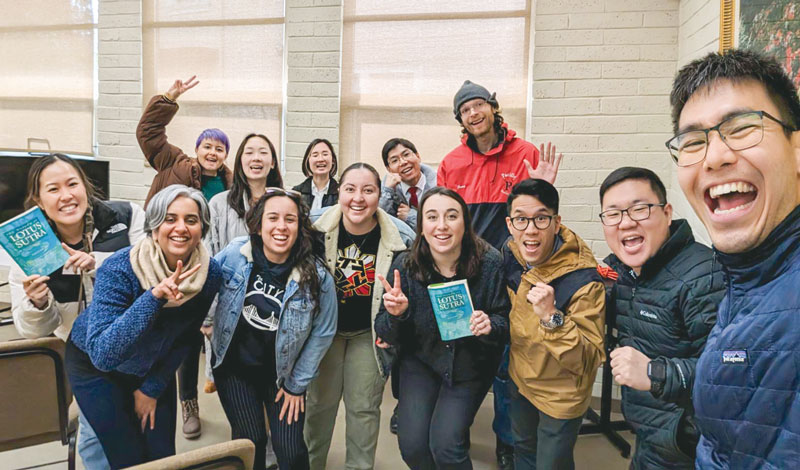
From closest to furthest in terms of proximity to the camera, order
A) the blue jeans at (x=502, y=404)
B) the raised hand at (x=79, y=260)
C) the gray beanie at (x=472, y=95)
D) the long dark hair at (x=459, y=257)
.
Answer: the raised hand at (x=79, y=260), the long dark hair at (x=459, y=257), the blue jeans at (x=502, y=404), the gray beanie at (x=472, y=95)

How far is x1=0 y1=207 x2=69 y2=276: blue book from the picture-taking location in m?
1.70

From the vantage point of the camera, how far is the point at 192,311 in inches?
69.5

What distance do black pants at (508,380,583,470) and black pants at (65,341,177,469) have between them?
4.54ft

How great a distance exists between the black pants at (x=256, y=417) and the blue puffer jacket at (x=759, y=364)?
150 centimetres

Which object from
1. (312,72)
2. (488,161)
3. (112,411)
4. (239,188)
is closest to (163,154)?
(239,188)

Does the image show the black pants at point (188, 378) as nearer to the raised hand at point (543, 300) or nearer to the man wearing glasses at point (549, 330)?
the man wearing glasses at point (549, 330)

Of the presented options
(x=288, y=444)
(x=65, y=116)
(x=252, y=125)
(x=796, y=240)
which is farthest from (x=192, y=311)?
(x=65, y=116)

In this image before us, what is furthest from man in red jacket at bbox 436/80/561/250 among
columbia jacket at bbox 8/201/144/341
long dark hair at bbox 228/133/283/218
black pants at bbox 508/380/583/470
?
columbia jacket at bbox 8/201/144/341

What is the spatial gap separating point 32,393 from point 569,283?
6.62 ft

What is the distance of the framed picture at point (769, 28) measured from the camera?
164cm

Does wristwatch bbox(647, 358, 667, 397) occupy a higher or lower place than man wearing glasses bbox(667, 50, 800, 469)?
lower

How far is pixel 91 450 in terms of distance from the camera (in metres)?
1.71

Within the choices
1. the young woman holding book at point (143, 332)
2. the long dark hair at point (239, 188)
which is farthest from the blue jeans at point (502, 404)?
the long dark hair at point (239, 188)

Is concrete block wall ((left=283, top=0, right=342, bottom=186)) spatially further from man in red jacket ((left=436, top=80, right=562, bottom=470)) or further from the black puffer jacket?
the black puffer jacket
